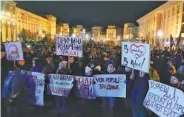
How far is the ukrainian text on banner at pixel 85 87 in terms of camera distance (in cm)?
700

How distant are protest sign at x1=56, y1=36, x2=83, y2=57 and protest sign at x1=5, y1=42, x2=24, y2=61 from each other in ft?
3.14

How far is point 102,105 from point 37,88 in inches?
63.0

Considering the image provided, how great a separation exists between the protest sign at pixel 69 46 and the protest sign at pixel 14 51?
3.14ft

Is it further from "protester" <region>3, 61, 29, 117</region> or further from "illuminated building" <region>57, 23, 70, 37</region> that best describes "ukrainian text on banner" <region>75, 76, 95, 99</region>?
"illuminated building" <region>57, 23, 70, 37</region>

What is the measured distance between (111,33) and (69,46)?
131 centimetres

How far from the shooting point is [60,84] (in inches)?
285

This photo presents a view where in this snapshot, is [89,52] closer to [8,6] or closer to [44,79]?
[44,79]

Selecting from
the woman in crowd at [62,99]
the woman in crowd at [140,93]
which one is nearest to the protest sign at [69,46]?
the woman in crowd at [62,99]

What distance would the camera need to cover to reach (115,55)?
7.86 metres

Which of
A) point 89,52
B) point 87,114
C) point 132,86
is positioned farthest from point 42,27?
point 132,86

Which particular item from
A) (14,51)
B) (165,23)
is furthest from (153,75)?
→ (14,51)

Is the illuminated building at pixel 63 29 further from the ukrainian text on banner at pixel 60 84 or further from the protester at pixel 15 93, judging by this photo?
the protester at pixel 15 93

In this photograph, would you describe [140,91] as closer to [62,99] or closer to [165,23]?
[62,99]

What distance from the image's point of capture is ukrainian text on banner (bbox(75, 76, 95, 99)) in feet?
23.0
